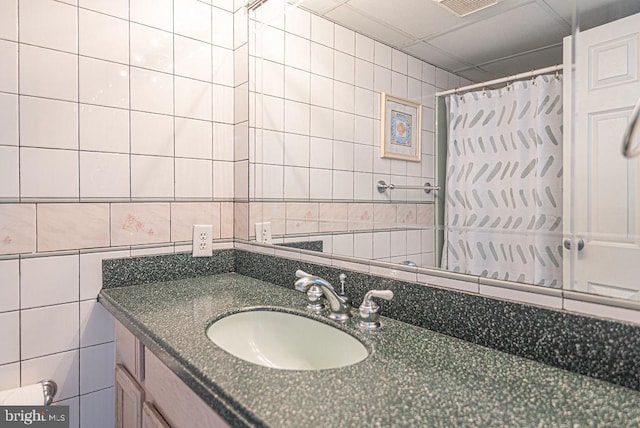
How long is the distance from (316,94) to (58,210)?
92 centimetres

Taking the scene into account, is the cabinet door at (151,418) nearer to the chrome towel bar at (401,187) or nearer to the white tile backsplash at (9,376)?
the white tile backsplash at (9,376)

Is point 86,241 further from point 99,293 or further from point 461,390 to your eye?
point 461,390

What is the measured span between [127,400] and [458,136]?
115 centimetres

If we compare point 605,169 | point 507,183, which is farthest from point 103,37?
point 605,169

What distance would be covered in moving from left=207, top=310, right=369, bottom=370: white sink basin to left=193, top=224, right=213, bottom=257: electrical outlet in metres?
0.50

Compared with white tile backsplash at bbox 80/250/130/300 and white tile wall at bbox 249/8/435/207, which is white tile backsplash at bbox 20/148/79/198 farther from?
white tile wall at bbox 249/8/435/207

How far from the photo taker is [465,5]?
0.95m

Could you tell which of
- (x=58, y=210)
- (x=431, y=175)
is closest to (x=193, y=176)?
(x=58, y=210)

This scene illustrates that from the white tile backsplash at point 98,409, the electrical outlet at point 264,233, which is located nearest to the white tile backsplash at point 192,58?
the electrical outlet at point 264,233

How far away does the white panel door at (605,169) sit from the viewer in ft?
2.23

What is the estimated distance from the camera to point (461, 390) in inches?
24.3

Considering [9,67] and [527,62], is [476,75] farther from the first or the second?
[9,67]

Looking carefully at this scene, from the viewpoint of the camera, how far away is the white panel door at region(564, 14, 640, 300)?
0.68m

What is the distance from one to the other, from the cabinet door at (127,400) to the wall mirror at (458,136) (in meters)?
0.63
